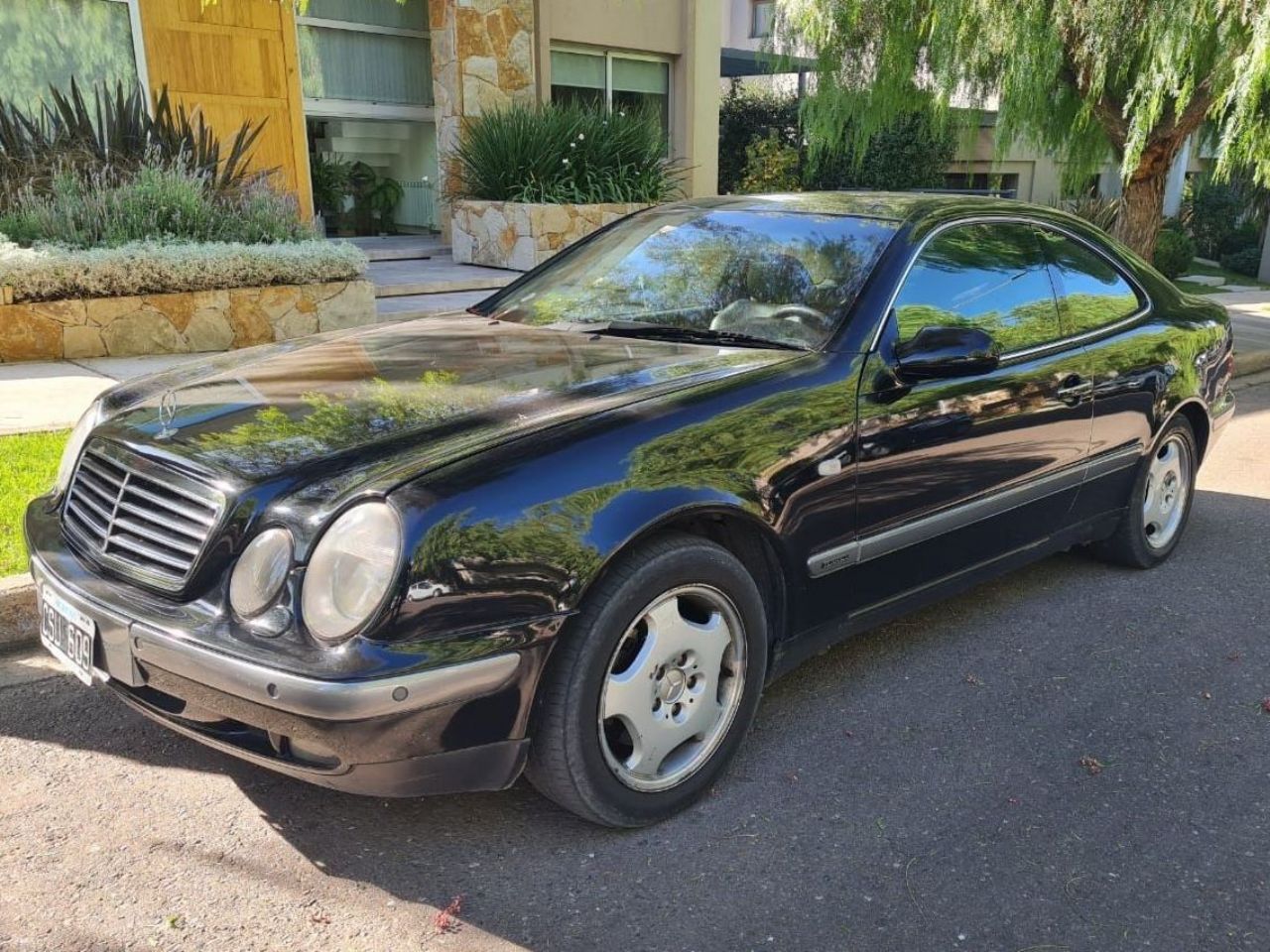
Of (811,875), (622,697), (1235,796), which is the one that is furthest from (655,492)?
(1235,796)

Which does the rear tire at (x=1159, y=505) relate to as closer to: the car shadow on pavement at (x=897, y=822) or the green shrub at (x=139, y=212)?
the car shadow on pavement at (x=897, y=822)

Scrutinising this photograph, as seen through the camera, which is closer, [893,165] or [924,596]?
[924,596]

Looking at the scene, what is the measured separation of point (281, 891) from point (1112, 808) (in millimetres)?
2202

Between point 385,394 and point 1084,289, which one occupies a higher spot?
point 1084,289

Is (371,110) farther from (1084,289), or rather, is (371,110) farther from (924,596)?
(924,596)

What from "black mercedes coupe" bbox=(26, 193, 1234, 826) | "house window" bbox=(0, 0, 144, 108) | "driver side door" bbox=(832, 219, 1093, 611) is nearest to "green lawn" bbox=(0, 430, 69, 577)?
"black mercedes coupe" bbox=(26, 193, 1234, 826)

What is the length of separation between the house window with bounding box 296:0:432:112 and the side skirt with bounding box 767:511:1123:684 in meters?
11.5

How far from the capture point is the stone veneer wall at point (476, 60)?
43.8 feet

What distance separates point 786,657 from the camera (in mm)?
3295

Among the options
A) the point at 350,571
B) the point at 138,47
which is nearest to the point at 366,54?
the point at 138,47

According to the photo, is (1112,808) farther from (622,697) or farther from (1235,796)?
(622,697)

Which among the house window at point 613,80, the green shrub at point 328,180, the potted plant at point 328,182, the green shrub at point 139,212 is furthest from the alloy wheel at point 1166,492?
the green shrub at point 328,180

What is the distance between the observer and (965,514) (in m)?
3.71

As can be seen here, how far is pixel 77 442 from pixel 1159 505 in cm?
429
